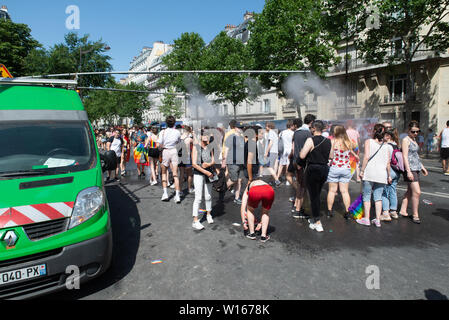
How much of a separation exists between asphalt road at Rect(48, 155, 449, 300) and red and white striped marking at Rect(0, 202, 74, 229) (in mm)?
956

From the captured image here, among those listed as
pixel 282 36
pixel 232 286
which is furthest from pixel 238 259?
pixel 282 36

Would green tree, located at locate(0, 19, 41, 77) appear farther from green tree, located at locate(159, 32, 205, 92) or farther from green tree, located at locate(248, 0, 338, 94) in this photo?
green tree, located at locate(248, 0, 338, 94)

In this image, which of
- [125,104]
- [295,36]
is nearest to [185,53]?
[295,36]

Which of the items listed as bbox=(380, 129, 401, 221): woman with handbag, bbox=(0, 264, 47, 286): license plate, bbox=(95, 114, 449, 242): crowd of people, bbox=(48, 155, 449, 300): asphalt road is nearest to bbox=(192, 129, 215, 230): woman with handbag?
bbox=(95, 114, 449, 242): crowd of people

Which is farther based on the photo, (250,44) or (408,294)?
(250,44)

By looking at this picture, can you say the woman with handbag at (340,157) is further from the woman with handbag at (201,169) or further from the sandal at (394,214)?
the woman with handbag at (201,169)

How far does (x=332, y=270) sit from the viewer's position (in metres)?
3.66

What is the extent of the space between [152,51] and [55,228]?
10227 cm

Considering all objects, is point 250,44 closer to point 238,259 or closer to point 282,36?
point 282,36

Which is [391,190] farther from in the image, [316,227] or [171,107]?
Answer: [171,107]

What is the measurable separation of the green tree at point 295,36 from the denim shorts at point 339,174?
20191 millimetres

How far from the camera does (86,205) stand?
3.14 metres

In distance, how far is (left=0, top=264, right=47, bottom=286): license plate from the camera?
2613 millimetres

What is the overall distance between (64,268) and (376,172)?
4.99m
